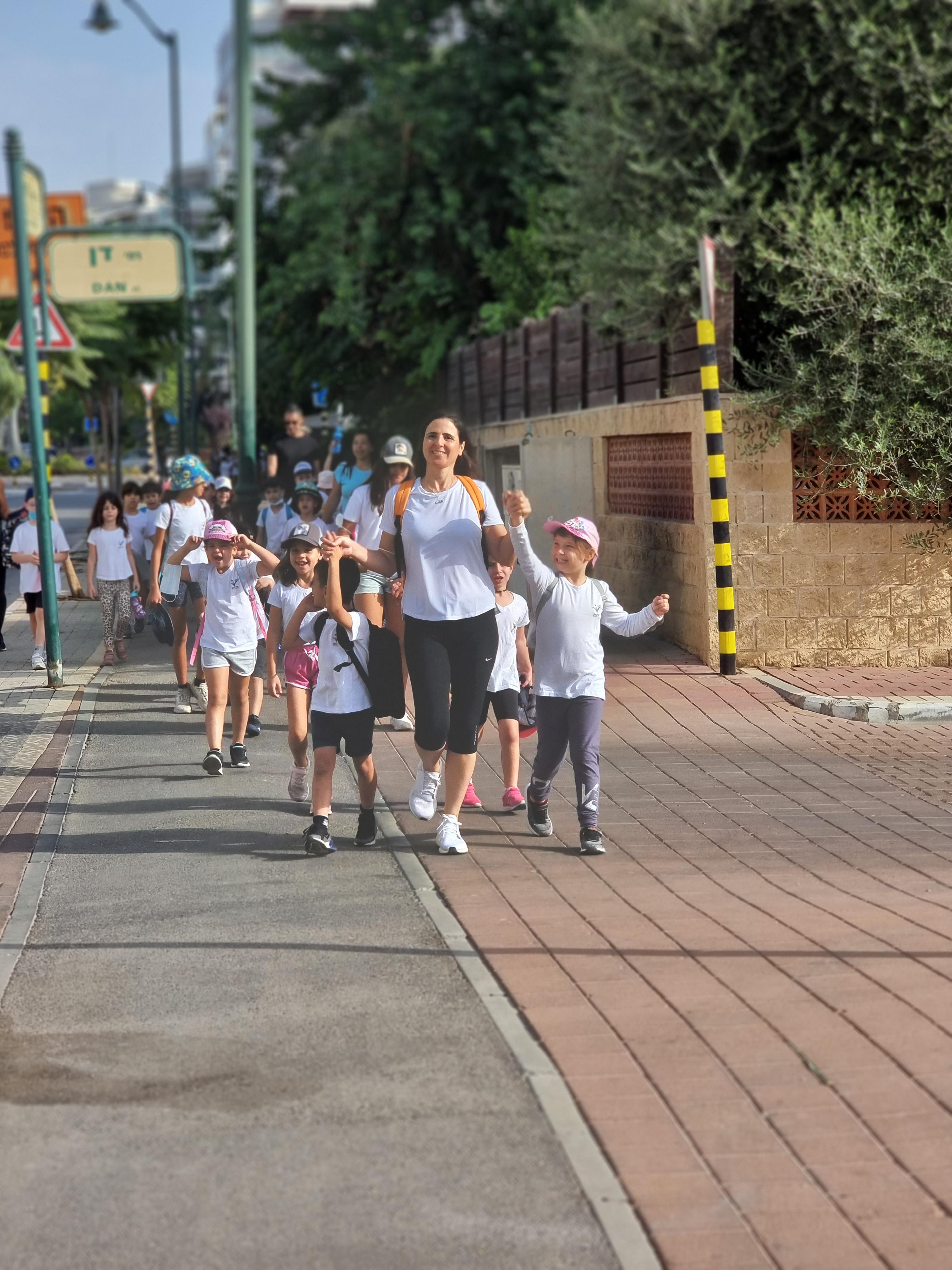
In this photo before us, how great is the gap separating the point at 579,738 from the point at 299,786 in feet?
5.98

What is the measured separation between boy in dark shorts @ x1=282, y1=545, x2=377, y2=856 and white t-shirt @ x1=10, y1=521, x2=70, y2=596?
752cm

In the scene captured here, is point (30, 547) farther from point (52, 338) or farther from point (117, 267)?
point (117, 267)

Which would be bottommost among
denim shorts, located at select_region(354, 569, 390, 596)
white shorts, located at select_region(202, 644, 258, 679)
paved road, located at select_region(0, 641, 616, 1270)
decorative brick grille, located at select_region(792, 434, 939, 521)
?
paved road, located at select_region(0, 641, 616, 1270)

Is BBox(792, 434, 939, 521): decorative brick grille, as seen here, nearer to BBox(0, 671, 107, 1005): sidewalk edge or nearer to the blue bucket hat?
the blue bucket hat

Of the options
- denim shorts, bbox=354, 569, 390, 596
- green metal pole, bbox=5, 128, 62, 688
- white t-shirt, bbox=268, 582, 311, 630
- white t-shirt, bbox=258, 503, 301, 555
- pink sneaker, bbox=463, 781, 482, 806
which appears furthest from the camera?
white t-shirt, bbox=258, 503, 301, 555

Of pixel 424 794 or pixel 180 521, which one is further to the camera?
pixel 180 521

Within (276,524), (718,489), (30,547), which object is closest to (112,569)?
(30,547)

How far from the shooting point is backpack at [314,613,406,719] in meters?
7.70

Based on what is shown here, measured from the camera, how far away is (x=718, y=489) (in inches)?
491

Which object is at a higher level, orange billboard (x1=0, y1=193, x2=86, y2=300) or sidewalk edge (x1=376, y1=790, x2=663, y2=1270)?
orange billboard (x1=0, y1=193, x2=86, y2=300)

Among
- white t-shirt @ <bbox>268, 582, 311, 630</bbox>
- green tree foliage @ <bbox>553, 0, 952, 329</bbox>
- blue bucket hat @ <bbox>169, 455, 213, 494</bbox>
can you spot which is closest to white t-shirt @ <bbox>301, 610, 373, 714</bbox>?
white t-shirt @ <bbox>268, 582, 311, 630</bbox>

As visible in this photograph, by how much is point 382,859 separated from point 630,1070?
300 centimetres

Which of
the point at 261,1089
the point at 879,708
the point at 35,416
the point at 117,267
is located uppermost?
the point at 117,267

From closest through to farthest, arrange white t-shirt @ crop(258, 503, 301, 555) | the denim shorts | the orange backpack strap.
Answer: the orange backpack strap < the denim shorts < white t-shirt @ crop(258, 503, 301, 555)
